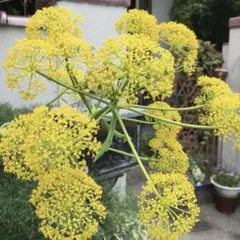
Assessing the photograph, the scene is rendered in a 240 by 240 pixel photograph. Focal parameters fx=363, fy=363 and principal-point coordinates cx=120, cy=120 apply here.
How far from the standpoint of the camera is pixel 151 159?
1114 mm

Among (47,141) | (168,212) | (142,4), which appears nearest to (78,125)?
(47,141)

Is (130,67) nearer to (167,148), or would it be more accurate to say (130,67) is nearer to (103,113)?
(103,113)

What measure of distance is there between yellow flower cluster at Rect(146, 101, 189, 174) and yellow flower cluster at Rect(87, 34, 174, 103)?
24 cm

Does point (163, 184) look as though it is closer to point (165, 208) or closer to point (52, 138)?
point (165, 208)

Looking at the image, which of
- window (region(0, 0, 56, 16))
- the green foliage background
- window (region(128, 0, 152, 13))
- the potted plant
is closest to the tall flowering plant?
window (region(0, 0, 56, 16))

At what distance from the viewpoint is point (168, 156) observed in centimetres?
109

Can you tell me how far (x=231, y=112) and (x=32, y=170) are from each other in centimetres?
50

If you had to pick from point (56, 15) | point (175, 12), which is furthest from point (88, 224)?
point (175, 12)

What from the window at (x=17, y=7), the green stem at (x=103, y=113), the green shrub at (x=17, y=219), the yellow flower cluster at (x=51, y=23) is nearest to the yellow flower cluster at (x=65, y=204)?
the green stem at (x=103, y=113)

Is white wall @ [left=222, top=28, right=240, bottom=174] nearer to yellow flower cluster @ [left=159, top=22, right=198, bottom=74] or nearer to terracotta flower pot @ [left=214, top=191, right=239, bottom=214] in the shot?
terracotta flower pot @ [left=214, top=191, right=239, bottom=214]

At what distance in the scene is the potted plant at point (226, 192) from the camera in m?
3.35

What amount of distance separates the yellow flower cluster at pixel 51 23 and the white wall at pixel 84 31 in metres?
0.89

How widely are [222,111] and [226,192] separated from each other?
8.67 feet

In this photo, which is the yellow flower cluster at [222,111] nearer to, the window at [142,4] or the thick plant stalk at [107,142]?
the thick plant stalk at [107,142]
